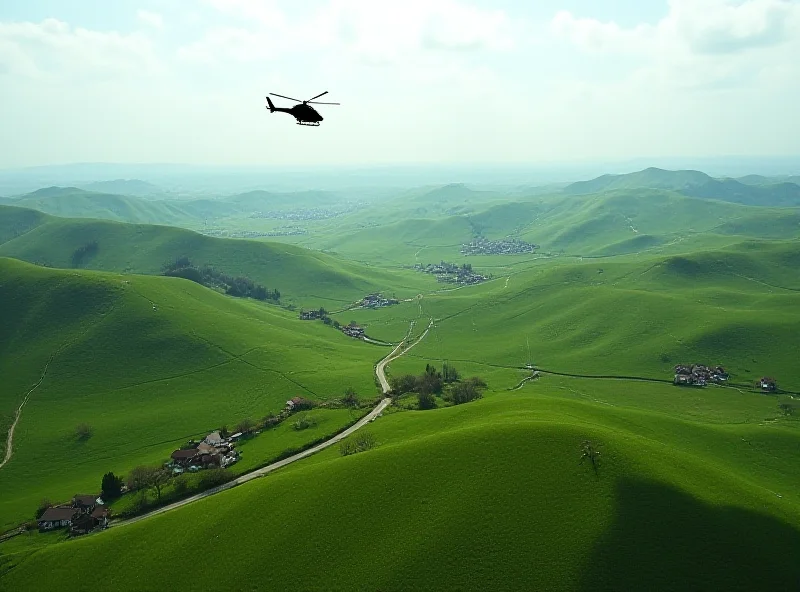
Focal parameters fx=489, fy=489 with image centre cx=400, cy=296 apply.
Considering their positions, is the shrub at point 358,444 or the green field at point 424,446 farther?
the shrub at point 358,444

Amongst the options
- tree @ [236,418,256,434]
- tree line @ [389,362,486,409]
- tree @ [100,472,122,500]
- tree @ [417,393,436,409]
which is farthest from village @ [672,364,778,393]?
tree @ [100,472,122,500]

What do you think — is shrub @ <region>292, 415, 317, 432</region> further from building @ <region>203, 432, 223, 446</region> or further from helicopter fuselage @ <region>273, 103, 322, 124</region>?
helicopter fuselage @ <region>273, 103, 322, 124</region>

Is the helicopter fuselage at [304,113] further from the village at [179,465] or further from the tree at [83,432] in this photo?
the tree at [83,432]

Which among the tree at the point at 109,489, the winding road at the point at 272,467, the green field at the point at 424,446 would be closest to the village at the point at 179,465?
the tree at the point at 109,489

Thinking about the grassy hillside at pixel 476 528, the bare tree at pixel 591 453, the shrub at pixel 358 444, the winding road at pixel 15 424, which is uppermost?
the bare tree at pixel 591 453

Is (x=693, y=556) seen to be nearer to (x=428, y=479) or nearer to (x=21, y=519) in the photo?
(x=428, y=479)

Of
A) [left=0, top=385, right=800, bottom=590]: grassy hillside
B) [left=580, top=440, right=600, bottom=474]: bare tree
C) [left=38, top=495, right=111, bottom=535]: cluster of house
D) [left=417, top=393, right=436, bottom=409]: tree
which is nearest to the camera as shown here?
[left=0, top=385, right=800, bottom=590]: grassy hillside

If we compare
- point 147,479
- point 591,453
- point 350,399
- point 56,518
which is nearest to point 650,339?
point 350,399
